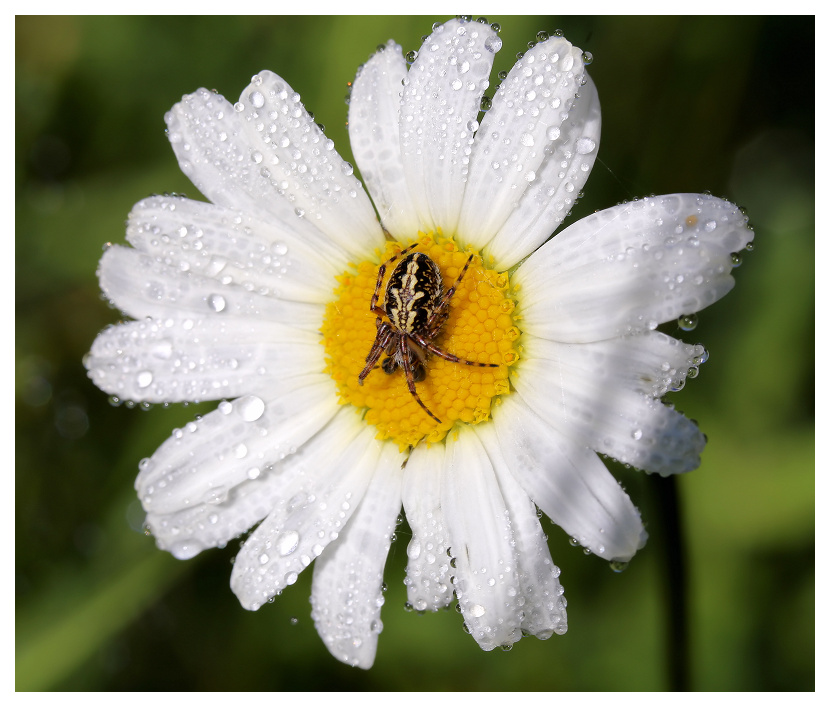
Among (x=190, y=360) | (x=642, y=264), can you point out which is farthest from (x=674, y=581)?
(x=190, y=360)

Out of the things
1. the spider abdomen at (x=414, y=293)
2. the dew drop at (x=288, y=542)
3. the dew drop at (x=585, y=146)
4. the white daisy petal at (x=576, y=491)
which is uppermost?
the dew drop at (x=585, y=146)

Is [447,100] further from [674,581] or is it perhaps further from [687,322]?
[674,581]

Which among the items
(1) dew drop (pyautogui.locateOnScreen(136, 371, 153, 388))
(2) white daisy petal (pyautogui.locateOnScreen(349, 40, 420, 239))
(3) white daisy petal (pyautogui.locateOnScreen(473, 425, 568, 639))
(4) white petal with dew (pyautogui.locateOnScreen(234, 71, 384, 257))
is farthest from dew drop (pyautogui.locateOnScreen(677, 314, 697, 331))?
(1) dew drop (pyautogui.locateOnScreen(136, 371, 153, 388))

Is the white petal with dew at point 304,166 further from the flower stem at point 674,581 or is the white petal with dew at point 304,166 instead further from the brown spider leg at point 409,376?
the flower stem at point 674,581

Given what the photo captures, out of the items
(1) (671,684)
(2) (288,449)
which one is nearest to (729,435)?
(1) (671,684)

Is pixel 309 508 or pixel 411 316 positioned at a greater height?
pixel 411 316

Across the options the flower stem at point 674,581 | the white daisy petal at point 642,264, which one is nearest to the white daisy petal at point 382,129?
the white daisy petal at point 642,264

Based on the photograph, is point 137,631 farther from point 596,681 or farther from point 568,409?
point 568,409
